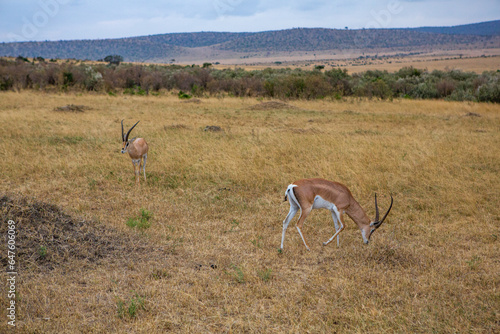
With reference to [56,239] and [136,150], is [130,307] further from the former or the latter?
[136,150]

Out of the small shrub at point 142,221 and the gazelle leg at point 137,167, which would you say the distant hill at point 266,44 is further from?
the small shrub at point 142,221

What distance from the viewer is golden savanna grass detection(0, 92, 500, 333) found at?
4.32 metres

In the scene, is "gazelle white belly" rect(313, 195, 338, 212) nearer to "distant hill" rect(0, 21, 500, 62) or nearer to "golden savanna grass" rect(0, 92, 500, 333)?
"golden savanna grass" rect(0, 92, 500, 333)

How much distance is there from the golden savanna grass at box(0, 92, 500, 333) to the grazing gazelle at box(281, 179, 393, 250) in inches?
15.0

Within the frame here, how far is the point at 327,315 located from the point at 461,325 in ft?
4.36

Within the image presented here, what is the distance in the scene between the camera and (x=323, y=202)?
5980mm

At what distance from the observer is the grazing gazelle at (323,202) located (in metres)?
5.88

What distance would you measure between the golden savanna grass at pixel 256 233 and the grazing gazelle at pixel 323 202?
38 centimetres

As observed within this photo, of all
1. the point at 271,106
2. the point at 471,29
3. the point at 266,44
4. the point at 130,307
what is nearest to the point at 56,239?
the point at 130,307

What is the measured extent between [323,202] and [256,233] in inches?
53.8

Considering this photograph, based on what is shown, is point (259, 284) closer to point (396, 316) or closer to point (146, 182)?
point (396, 316)

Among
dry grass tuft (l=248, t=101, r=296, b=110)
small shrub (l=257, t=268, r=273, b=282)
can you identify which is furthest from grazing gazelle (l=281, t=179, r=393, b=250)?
dry grass tuft (l=248, t=101, r=296, b=110)

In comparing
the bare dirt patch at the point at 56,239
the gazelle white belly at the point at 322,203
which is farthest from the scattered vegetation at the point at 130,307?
the gazelle white belly at the point at 322,203

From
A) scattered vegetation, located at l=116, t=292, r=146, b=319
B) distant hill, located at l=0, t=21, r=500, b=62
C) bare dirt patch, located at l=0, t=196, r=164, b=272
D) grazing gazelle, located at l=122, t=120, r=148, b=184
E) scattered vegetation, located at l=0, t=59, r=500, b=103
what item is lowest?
scattered vegetation, located at l=116, t=292, r=146, b=319
